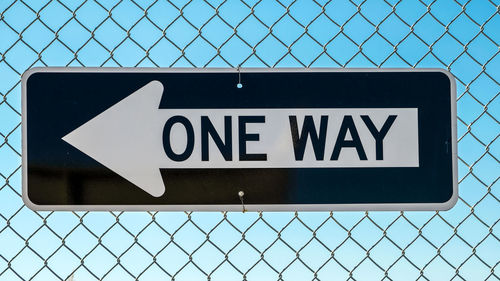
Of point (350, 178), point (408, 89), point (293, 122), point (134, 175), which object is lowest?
point (134, 175)

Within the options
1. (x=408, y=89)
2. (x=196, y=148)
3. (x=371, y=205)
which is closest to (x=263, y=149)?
(x=196, y=148)

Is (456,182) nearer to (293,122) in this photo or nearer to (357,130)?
(357,130)

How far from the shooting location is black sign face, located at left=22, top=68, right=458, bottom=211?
210 centimetres

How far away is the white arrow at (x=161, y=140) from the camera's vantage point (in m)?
2.09

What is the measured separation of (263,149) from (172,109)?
0.34 metres

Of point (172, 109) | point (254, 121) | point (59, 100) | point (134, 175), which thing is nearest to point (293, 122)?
point (254, 121)

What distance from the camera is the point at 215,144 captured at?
2092 mm

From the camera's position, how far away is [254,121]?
211 centimetres

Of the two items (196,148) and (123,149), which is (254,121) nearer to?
(196,148)

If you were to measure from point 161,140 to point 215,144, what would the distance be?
0.18 metres

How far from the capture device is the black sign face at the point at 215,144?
2.10 metres

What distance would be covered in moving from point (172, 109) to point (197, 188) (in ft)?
0.93

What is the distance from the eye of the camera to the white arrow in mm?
2090

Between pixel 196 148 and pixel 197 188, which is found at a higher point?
pixel 196 148
